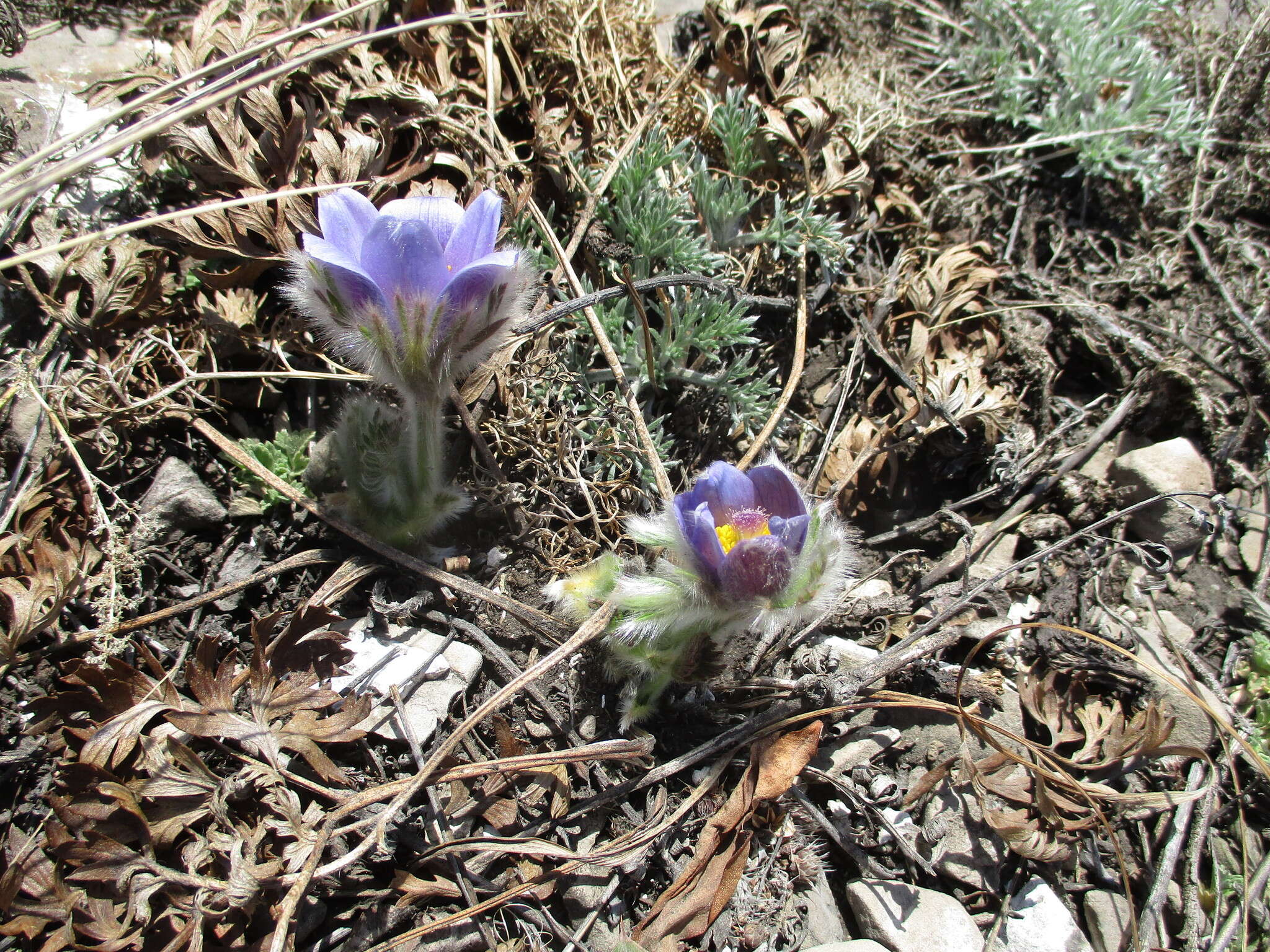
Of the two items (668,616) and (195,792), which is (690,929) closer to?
(668,616)

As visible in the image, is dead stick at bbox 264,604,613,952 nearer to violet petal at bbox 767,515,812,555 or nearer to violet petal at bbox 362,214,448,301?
violet petal at bbox 767,515,812,555

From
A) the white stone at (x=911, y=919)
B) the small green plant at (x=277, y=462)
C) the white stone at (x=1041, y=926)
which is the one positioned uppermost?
the small green plant at (x=277, y=462)

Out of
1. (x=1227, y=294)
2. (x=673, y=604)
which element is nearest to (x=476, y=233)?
(x=673, y=604)

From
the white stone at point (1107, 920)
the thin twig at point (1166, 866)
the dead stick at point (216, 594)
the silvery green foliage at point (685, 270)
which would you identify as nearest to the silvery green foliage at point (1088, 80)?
the silvery green foliage at point (685, 270)

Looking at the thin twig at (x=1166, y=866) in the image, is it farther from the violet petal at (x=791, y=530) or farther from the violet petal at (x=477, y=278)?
the violet petal at (x=477, y=278)

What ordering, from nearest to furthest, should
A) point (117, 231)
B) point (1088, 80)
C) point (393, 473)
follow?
point (117, 231)
point (393, 473)
point (1088, 80)

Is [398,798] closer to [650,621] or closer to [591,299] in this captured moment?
[650,621]
